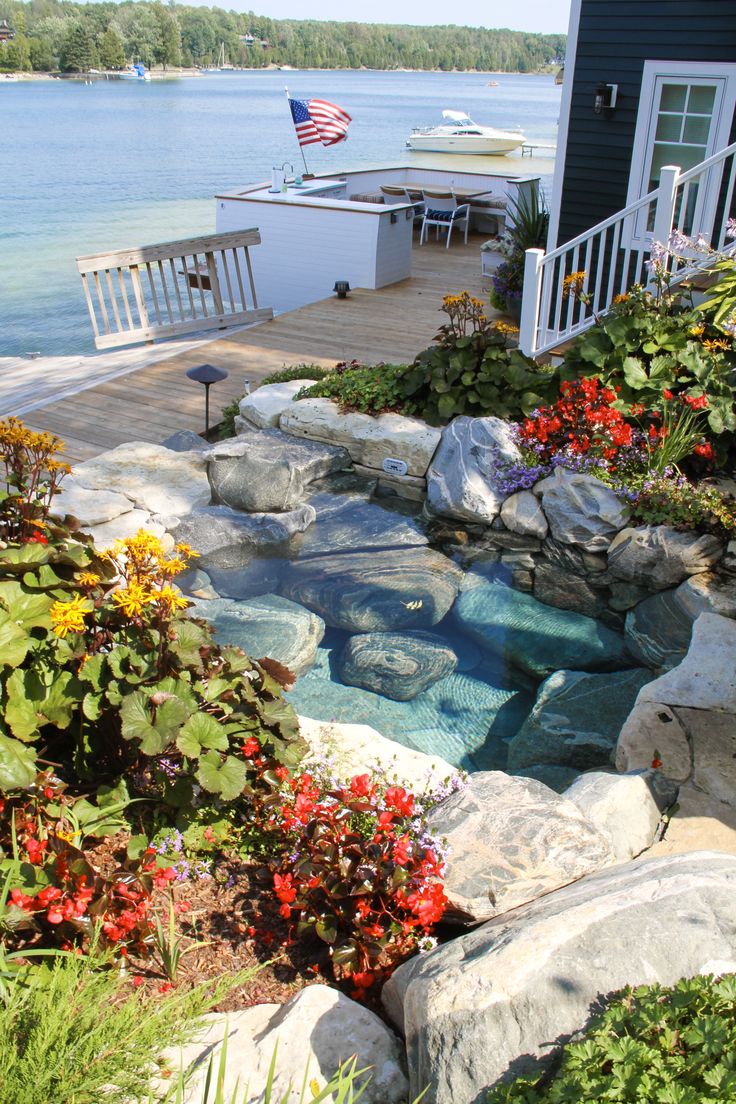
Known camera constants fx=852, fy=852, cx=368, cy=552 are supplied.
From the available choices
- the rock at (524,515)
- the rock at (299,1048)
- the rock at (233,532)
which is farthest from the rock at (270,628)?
the rock at (299,1048)

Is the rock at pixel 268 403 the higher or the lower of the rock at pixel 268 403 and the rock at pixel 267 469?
the higher

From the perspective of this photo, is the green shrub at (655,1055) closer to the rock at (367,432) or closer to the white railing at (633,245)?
the rock at (367,432)

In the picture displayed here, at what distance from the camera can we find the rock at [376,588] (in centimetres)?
511

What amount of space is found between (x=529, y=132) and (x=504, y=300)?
Answer: 4889cm

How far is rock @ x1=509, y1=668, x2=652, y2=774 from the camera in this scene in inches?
159

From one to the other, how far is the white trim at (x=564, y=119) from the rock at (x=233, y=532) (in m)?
5.23

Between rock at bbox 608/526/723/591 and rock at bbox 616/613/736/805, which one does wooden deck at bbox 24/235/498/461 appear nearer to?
rock at bbox 608/526/723/591

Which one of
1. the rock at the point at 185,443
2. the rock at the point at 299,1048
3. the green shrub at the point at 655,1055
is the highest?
the green shrub at the point at 655,1055

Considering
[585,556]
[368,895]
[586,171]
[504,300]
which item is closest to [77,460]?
[585,556]

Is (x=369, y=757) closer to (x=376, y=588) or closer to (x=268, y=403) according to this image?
(x=376, y=588)

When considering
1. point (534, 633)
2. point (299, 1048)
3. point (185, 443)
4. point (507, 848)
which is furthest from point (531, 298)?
point (299, 1048)

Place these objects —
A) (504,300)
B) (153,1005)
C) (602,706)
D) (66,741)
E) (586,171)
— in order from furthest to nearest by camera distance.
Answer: (504,300), (586,171), (602,706), (66,741), (153,1005)

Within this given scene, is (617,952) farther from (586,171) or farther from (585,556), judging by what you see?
(586,171)

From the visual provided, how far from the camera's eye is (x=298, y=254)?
11336 millimetres
